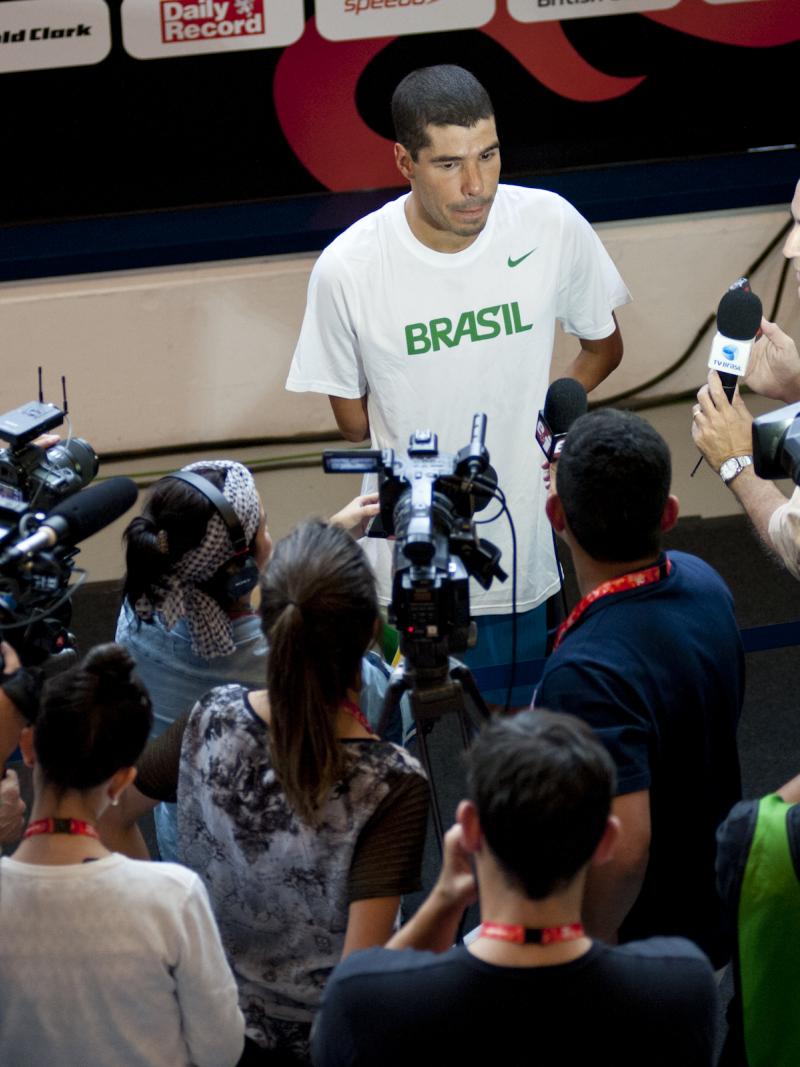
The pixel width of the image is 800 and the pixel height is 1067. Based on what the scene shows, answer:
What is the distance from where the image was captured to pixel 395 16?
142 inches

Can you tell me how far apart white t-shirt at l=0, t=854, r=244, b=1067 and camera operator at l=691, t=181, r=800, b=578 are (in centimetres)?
101

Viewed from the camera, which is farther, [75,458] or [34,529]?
[75,458]

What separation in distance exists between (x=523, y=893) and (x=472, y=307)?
1534mm

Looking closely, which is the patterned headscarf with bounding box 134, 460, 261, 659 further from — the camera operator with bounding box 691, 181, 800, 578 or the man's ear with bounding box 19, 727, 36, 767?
the camera operator with bounding box 691, 181, 800, 578

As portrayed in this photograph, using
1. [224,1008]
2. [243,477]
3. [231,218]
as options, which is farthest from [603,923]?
[231,218]

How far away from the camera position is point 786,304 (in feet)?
13.3

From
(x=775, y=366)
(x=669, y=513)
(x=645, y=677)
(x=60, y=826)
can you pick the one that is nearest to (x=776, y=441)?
(x=669, y=513)

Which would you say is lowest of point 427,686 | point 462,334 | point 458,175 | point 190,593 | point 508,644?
point 508,644

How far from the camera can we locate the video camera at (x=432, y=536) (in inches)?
68.7

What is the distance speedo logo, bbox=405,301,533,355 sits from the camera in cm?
258

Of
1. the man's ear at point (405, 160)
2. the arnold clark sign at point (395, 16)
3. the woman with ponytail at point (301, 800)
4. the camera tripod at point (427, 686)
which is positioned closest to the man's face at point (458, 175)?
the man's ear at point (405, 160)

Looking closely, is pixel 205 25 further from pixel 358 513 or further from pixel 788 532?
pixel 788 532

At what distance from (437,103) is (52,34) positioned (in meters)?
1.45

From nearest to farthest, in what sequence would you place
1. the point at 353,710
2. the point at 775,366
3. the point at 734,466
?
the point at 353,710
the point at 734,466
the point at 775,366
